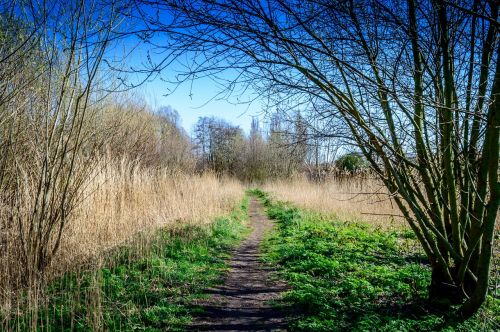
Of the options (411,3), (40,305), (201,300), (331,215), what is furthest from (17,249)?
(331,215)

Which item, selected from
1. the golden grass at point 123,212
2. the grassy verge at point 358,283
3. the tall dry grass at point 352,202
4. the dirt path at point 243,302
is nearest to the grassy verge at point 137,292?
the dirt path at point 243,302

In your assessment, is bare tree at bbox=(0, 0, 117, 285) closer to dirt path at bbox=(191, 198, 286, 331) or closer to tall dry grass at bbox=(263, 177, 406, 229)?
dirt path at bbox=(191, 198, 286, 331)

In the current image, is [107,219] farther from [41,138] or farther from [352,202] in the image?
[352,202]

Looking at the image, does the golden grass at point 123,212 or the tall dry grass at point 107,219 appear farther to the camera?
the golden grass at point 123,212

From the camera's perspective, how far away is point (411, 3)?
3.12 metres

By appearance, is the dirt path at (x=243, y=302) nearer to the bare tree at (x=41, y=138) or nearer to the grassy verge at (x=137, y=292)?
the grassy verge at (x=137, y=292)

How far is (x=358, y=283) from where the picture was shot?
4266 millimetres

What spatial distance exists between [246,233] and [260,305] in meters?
4.63

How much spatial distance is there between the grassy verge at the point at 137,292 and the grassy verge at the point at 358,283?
1.19 m

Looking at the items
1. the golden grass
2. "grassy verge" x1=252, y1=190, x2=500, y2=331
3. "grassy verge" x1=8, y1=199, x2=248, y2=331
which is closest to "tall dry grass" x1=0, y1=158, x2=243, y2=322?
the golden grass

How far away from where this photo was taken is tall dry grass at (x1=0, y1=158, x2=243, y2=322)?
401cm

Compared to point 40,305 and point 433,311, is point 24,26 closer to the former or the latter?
point 40,305

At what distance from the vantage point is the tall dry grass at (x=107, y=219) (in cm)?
401

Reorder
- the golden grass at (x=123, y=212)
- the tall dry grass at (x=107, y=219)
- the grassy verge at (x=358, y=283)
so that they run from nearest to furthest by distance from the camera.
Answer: the grassy verge at (x=358, y=283) < the tall dry grass at (x=107, y=219) < the golden grass at (x=123, y=212)
